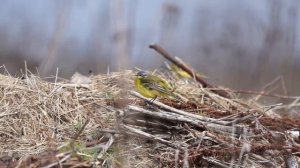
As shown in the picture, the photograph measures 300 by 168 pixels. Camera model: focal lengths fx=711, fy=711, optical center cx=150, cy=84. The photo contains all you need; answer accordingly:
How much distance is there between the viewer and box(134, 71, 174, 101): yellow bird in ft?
16.6

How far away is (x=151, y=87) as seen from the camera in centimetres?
509

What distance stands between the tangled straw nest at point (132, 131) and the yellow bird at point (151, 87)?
4.2 inches

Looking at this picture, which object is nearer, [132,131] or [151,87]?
[132,131]

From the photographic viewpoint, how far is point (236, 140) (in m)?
4.41

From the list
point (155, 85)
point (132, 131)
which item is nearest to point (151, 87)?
point (155, 85)

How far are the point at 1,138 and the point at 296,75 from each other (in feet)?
24.9

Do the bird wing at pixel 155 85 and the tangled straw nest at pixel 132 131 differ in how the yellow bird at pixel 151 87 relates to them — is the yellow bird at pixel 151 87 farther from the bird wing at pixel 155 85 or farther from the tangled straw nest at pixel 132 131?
the tangled straw nest at pixel 132 131

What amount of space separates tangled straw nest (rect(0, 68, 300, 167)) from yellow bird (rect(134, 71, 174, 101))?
11 centimetres

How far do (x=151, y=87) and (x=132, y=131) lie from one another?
2.87 feet

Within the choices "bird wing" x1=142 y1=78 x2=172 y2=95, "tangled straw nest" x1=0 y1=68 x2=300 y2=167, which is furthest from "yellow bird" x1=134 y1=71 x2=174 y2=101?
"tangled straw nest" x1=0 y1=68 x2=300 y2=167

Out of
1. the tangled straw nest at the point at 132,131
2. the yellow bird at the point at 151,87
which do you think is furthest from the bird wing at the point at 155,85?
the tangled straw nest at the point at 132,131

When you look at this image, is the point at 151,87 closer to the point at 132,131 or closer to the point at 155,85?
the point at 155,85

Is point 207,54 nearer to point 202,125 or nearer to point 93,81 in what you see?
point 93,81

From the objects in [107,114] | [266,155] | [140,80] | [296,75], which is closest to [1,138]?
[107,114]
